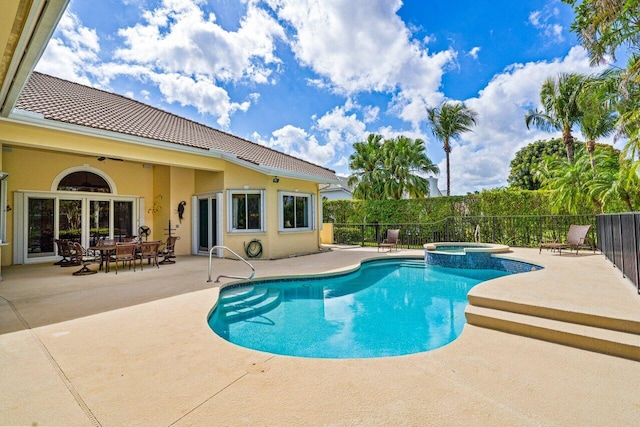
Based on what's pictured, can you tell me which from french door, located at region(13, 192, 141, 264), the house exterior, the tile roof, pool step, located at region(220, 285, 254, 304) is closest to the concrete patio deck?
pool step, located at region(220, 285, 254, 304)

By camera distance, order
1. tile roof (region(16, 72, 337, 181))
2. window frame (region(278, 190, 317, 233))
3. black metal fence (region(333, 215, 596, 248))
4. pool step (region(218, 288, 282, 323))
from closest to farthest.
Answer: pool step (region(218, 288, 282, 323)), tile roof (region(16, 72, 337, 181)), window frame (region(278, 190, 317, 233)), black metal fence (region(333, 215, 596, 248))

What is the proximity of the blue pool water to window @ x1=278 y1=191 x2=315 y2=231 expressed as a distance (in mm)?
4200

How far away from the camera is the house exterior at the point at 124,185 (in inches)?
344

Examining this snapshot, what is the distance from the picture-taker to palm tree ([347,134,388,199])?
69.9ft

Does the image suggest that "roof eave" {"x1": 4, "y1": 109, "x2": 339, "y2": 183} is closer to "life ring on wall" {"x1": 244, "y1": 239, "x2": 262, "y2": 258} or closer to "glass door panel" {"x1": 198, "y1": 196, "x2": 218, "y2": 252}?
A: "glass door panel" {"x1": 198, "y1": 196, "x2": 218, "y2": 252}

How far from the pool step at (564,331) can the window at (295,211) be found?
9.11 metres

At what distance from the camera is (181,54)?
11.6 m

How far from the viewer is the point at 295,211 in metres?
13.7

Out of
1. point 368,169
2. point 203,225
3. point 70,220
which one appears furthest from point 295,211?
point 368,169

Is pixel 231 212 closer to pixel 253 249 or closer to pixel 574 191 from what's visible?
pixel 253 249

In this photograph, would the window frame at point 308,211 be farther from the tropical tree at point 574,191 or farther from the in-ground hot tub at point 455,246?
the tropical tree at point 574,191

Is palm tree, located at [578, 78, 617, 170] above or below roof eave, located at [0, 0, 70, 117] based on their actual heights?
above

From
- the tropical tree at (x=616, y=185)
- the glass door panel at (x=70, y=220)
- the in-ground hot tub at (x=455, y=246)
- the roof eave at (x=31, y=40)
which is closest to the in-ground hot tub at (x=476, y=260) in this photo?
the in-ground hot tub at (x=455, y=246)

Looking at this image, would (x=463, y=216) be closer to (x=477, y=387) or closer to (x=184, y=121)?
(x=477, y=387)
